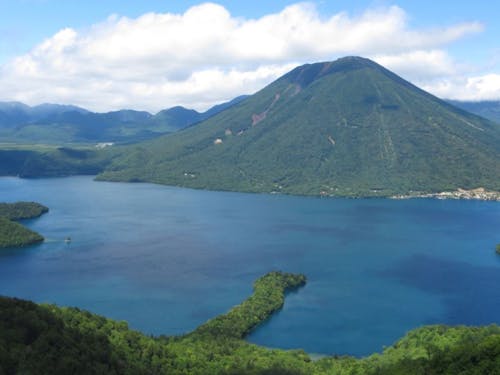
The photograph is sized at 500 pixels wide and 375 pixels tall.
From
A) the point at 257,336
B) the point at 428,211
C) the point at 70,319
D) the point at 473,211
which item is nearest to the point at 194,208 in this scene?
the point at 428,211

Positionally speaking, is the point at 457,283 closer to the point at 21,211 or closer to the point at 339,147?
the point at 21,211

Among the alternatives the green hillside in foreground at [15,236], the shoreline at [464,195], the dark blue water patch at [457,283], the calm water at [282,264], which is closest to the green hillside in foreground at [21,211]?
the calm water at [282,264]

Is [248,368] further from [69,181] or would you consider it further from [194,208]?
[69,181]

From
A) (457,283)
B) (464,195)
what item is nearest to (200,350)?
(457,283)

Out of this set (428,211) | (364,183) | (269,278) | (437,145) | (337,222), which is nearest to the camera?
(269,278)

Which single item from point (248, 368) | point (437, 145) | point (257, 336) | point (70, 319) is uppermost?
point (437, 145)

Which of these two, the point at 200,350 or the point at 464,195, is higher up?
the point at 464,195
